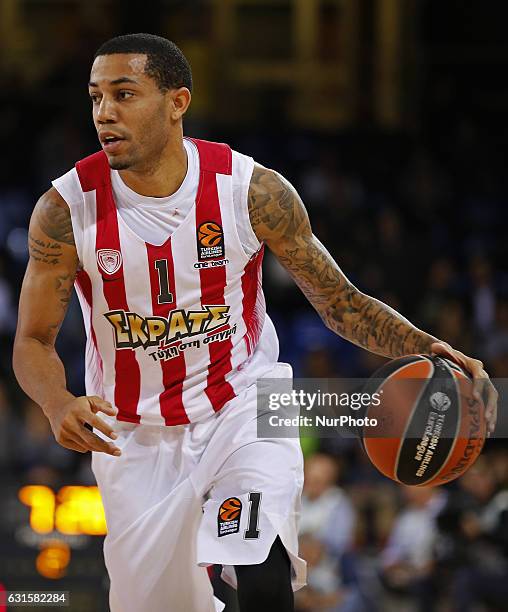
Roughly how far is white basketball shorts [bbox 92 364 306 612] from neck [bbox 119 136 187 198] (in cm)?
78

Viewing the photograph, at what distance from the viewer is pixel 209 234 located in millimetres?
4055

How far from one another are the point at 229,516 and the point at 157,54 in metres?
1.61

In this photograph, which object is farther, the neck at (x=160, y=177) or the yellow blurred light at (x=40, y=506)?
the yellow blurred light at (x=40, y=506)

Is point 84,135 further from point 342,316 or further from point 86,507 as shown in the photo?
point 342,316

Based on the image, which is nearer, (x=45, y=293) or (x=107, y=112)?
(x=107, y=112)

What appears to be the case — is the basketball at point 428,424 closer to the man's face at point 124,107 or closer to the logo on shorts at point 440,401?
the logo on shorts at point 440,401

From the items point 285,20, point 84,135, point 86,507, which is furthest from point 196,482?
point 285,20

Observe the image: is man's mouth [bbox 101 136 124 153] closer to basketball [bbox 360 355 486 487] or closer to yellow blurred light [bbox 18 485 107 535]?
basketball [bbox 360 355 486 487]

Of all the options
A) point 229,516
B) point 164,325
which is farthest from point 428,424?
point 164,325

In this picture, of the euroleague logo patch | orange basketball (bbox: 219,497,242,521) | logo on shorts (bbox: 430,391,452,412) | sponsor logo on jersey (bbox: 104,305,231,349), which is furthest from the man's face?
logo on shorts (bbox: 430,391,452,412)

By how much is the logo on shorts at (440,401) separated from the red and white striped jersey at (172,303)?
25.2 inches

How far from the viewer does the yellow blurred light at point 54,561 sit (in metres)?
6.29

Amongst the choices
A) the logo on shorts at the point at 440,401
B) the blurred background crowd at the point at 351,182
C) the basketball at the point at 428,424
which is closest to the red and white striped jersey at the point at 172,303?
the basketball at the point at 428,424

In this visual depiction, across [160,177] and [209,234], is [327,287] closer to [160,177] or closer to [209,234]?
[209,234]
